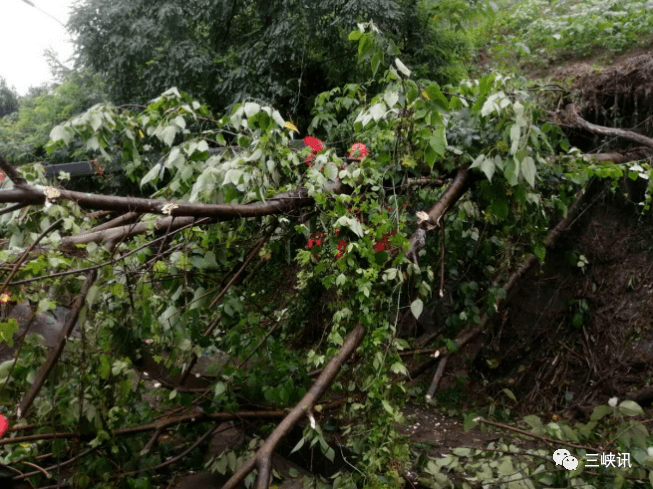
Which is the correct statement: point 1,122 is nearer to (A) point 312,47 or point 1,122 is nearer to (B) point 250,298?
(A) point 312,47

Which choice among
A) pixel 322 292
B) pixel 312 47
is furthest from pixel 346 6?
pixel 322 292

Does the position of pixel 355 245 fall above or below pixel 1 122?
below

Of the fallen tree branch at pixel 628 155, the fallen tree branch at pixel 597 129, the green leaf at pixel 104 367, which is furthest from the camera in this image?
the fallen tree branch at pixel 628 155

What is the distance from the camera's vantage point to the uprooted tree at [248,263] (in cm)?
225

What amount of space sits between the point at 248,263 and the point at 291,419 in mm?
817

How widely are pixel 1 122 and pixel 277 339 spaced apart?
8.06 m

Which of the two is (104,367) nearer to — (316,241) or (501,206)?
(316,241)

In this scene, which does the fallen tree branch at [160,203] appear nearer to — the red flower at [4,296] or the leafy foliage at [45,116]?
the red flower at [4,296]

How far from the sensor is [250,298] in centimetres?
331

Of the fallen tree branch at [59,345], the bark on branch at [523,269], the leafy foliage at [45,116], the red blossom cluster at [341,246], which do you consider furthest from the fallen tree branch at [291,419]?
the leafy foliage at [45,116]

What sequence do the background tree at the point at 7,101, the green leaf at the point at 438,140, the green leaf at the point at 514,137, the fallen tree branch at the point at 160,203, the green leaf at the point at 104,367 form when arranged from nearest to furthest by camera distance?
the fallen tree branch at the point at 160,203
the green leaf at the point at 104,367
the green leaf at the point at 438,140
the green leaf at the point at 514,137
the background tree at the point at 7,101

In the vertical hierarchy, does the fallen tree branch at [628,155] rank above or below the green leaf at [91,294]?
below

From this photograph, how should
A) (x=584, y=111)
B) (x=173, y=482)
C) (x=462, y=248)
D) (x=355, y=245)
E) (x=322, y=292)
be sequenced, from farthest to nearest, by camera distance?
(x=584, y=111) < (x=462, y=248) < (x=322, y=292) < (x=173, y=482) < (x=355, y=245)

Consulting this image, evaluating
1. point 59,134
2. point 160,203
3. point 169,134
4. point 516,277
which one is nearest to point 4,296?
point 160,203
